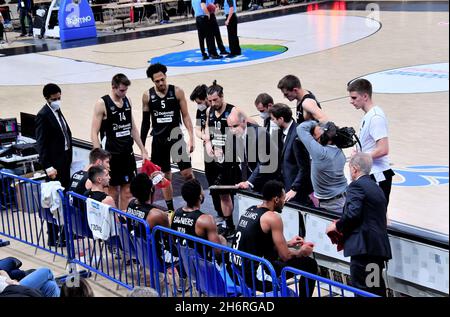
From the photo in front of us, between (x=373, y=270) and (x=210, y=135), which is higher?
(x=210, y=135)

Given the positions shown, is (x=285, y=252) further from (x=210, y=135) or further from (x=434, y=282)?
(x=210, y=135)

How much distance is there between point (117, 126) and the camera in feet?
34.7

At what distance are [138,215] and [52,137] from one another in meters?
2.49

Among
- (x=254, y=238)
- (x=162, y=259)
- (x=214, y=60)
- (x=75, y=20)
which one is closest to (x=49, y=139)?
(x=162, y=259)

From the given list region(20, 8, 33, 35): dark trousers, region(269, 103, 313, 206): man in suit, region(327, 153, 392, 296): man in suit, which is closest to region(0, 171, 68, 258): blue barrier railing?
region(269, 103, 313, 206): man in suit

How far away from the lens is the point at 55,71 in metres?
23.5

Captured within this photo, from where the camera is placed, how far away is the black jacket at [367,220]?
7219 mm

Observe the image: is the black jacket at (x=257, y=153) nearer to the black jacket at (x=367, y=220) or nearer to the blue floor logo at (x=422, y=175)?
the black jacket at (x=367, y=220)

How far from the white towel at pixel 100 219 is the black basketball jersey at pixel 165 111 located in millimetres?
2280

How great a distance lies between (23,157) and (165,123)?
2.57 meters

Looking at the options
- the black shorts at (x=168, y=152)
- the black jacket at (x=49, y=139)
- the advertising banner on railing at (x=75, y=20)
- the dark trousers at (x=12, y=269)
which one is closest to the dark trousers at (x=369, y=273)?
the dark trousers at (x=12, y=269)

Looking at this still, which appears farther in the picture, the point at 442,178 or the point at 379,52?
the point at 379,52
